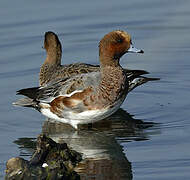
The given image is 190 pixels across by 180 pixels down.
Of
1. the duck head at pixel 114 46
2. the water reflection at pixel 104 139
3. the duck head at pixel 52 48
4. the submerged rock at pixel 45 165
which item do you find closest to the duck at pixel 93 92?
the duck head at pixel 114 46

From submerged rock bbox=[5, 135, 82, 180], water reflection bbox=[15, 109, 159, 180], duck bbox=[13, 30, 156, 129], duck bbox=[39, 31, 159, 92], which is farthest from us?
duck bbox=[39, 31, 159, 92]

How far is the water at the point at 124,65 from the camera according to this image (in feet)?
28.5

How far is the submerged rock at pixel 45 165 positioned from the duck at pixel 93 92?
1.35 meters

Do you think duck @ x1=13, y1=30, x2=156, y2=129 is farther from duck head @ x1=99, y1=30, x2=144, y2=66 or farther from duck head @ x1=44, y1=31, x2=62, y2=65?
duck head @ x1=44, y1=31, x2=62, y2=65

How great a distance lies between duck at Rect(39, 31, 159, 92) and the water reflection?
0.55m

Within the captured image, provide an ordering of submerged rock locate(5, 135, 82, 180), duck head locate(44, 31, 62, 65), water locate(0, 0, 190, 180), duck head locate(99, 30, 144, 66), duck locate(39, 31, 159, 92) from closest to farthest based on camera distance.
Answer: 1. submerged rock locate(5, 135, 82, 180)
2. water locate(0, 0, 190, 180)
3. duck head locate(99, 30, 144, 66)
4. duck locate(39, 31, 159, 92)
5. duck head locate(44, 31, 62, 65)

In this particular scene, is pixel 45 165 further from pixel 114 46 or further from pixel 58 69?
pixel 58 69

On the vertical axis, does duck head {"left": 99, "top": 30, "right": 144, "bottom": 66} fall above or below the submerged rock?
above

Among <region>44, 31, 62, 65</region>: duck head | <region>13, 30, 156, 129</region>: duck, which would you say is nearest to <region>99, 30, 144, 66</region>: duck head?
<region>13, 30, 156, 129</region>: duck

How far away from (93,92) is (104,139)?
64cm

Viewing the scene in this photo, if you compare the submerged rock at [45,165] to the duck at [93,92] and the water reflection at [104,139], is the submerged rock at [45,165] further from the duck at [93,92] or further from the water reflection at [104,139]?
the duck at [93,92]

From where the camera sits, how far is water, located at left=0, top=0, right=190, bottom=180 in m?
8.67

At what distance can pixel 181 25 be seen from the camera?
1345cm

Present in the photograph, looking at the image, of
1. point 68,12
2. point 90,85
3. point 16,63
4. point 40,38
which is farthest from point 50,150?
point 68,12
